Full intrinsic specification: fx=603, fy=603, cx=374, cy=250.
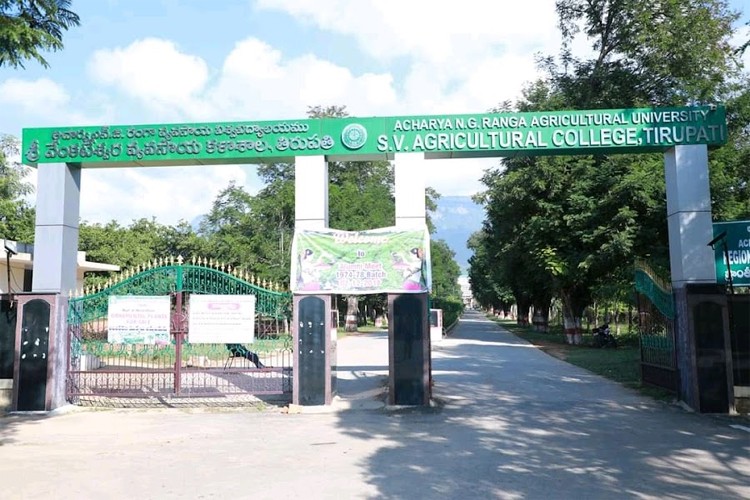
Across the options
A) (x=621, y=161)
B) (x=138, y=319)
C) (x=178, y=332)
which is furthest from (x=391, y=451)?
(x=621, y=161)

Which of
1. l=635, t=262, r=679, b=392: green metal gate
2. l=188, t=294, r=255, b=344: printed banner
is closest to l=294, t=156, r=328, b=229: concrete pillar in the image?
l=188, t=294, r=255, b=344: printed banner

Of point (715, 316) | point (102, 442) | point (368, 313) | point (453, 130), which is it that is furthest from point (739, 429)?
point (368, 313)

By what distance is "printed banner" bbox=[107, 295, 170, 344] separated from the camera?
1103cm

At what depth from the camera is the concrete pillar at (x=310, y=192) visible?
11.0 metres

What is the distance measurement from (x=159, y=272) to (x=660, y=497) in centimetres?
881

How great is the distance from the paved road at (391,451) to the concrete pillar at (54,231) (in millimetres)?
2477

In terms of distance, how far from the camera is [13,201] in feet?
110

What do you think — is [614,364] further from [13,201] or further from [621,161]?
[13,201]

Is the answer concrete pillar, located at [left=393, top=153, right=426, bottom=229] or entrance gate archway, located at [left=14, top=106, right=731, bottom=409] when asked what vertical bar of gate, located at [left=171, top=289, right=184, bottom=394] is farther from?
concrete pillar, located at [left=393, top=153, right=426, bottom=229]

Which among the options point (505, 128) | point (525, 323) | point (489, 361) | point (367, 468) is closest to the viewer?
point (367, 468)

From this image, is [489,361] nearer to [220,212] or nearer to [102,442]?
[102,442]

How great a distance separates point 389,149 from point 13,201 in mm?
30482

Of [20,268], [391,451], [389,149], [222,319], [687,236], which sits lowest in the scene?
[391,451]

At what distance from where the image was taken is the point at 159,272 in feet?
36.6
